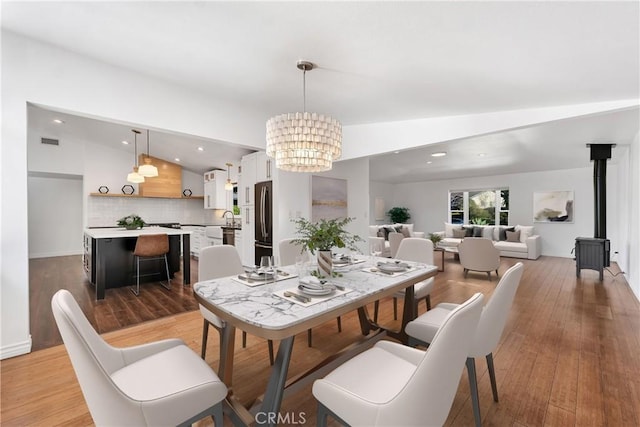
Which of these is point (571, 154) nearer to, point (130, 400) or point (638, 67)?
point (638, 67)

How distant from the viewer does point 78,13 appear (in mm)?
1963

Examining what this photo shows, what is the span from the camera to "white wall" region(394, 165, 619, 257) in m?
7.13

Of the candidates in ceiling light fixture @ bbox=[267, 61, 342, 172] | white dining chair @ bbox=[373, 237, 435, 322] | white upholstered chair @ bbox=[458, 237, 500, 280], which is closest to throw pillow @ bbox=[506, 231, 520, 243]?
white upholstered chair @ bbox=[458, 237, 500, 280]

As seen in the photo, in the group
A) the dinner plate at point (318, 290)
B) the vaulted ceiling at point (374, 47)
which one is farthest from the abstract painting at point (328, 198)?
the dinner plate at point (318, 290)

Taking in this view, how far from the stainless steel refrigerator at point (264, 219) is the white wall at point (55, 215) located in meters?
5.58

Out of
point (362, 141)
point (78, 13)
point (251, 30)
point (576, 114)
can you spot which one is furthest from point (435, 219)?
point (78, 13)

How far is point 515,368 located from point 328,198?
358 cm

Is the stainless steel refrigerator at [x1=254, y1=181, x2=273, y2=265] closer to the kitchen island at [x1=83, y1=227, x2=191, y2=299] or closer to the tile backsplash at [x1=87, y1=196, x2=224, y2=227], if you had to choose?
the kitchen island at [x1=83, y1=227, x2=191, y2=299]

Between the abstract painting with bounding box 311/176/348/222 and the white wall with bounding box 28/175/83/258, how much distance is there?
6.45 metres

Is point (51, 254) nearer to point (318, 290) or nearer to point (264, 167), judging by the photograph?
point (264, 167)

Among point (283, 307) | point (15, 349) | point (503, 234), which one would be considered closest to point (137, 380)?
point (283, 307)

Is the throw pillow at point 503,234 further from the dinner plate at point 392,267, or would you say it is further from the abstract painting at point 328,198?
the dinner plate at point 392,267

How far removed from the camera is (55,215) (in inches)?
279

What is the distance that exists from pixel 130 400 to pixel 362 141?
13.1 feet
